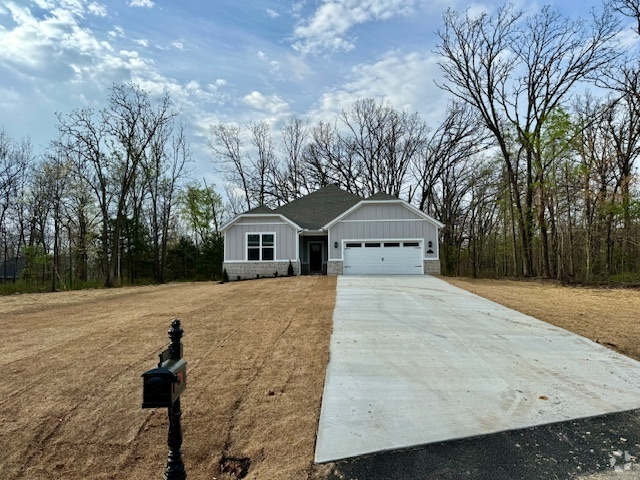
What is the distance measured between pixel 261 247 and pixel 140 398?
15697 millimetres

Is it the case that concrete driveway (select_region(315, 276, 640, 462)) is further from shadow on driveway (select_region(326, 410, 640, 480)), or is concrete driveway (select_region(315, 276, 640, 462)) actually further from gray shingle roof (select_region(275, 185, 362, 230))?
gray shingle roof (select_region(275, 185, 362, 230))

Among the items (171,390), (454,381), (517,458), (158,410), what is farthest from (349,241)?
(171,390)

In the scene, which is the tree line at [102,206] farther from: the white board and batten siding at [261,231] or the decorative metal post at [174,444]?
the decorative metal post at [174,444]

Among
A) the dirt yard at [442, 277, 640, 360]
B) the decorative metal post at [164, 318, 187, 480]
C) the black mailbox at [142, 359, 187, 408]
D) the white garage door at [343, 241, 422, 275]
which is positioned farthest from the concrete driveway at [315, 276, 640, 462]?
the white garage door at [343, 241, 422, 275]

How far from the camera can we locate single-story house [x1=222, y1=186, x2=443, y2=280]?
1814 cm

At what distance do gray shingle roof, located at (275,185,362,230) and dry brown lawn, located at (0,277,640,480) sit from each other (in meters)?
13.3

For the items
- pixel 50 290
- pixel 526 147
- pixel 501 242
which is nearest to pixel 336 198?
pixel 526 147

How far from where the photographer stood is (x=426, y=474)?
8.34 ft

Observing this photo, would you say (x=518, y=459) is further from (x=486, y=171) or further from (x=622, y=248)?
(x=486, y=171)

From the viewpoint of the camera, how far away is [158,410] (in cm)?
356

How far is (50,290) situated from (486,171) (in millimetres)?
27061

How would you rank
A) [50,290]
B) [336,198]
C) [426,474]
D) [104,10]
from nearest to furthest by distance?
[426,474], [104,10], [50,290], [336,198]

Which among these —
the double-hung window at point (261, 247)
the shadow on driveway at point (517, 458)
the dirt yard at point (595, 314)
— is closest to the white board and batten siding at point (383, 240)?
the double-hung window at point (261, 247)

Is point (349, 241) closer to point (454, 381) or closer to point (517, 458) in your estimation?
point (454, 381)
